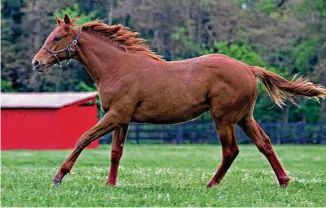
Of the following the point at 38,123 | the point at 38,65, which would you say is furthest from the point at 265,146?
the point at 38,123

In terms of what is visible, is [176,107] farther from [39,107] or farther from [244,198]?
[39,107]

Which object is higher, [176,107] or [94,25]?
[94,25]

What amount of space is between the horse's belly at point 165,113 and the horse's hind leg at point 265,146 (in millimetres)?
865

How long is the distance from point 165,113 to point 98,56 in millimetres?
1465

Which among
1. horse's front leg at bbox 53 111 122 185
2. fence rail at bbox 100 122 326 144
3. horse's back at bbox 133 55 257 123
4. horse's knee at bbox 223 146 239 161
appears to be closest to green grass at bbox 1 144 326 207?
horse's front leg at bbox 53 111 122 185

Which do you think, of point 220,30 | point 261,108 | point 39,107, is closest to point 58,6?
point 220,30

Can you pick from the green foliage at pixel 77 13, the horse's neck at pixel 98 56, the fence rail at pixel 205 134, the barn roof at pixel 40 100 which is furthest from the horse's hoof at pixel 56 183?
the green foliage at pixel 77 13

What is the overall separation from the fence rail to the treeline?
5555mm

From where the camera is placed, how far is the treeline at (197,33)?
49875 mm

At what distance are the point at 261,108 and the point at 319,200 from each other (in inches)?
1577

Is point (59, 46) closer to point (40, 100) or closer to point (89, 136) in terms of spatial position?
point (89, 136)

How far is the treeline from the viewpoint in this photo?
4988 cm

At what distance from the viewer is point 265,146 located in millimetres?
10945

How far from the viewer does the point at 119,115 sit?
10406 millimetres
